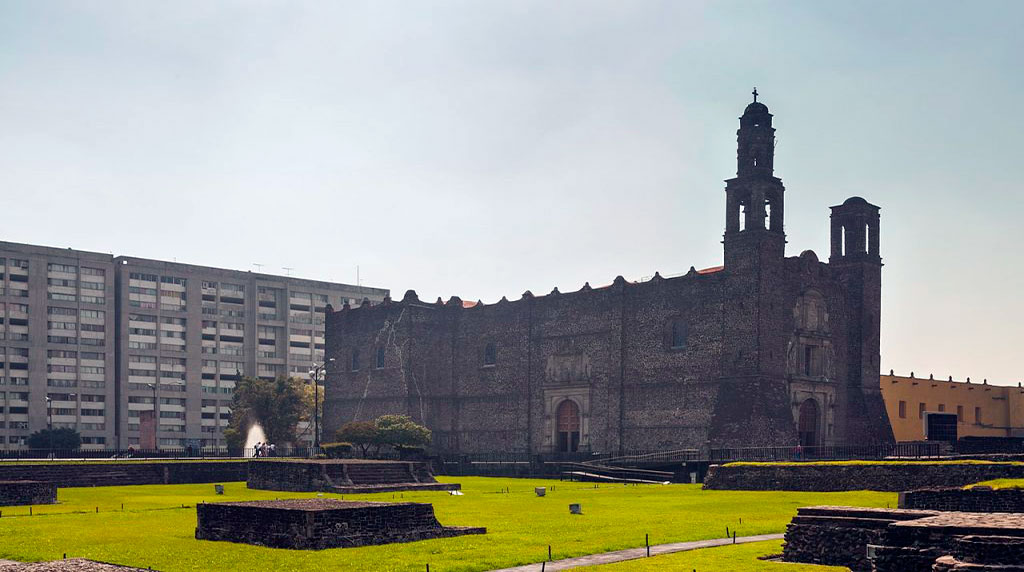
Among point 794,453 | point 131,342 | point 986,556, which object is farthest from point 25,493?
point 131,342

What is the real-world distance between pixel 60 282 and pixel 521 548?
94963 mm

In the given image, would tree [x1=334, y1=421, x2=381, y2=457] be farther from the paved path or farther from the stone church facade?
the paved path

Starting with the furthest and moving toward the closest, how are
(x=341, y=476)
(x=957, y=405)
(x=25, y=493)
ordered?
(x=957, y=405)
(x=341, y=476)
(x=25, y=493)

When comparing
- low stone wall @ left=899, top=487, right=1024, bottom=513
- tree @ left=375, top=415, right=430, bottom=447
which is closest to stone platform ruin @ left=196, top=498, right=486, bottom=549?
low stone wall @ left=899, top=487, right=1024, bottom=513

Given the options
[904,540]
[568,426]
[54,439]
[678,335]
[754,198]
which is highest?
[754,198]

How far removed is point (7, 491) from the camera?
3147cm

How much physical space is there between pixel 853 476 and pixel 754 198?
74.7ft

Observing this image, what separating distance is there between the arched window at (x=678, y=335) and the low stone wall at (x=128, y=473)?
891 inches

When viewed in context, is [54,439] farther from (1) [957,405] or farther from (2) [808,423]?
(1) [957,405]

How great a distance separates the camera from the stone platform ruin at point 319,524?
68.3 ft

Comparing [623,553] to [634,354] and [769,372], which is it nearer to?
[769,372]

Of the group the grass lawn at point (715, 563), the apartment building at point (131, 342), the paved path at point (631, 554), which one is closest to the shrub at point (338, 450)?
the paved path at point (631, 554)

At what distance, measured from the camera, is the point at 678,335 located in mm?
58562

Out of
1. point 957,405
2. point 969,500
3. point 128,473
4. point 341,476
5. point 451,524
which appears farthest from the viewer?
point 957,405
